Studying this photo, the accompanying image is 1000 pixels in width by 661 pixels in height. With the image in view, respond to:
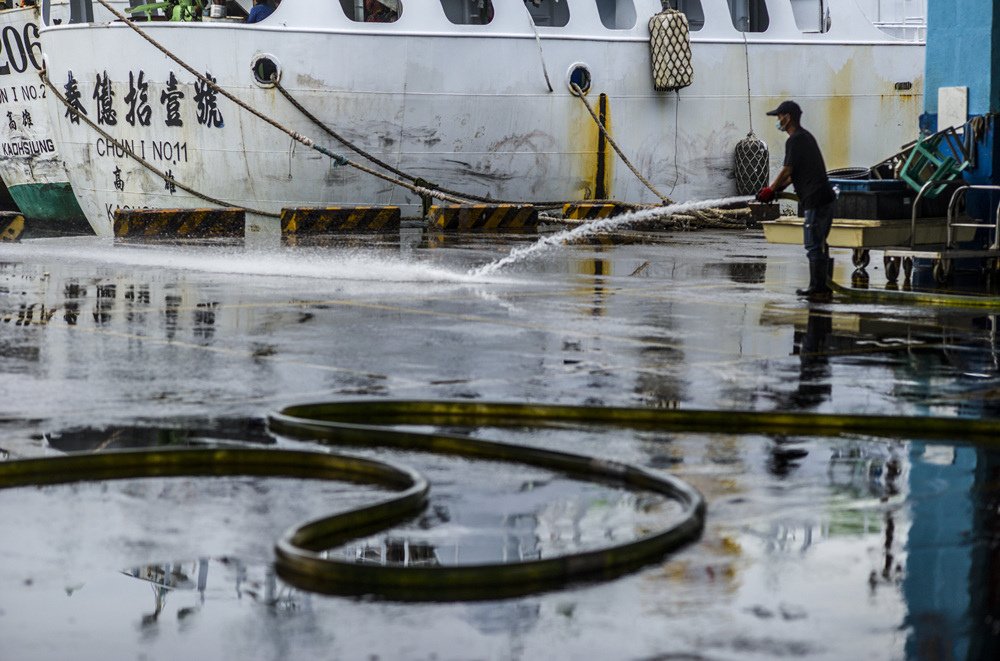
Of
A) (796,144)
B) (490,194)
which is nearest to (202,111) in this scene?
(490,194)

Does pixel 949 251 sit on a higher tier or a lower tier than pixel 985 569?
higher

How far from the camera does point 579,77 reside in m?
24.4

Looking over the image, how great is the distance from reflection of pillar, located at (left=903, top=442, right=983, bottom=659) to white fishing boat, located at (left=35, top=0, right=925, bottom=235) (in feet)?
56.7

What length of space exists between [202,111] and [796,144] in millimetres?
12332

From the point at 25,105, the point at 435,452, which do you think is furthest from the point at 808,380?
the point at 25,105

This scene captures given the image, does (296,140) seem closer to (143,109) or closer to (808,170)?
(143,109)

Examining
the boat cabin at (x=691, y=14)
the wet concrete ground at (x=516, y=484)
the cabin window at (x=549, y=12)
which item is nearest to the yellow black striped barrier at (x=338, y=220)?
the boat cabin at (x=691, y=14)

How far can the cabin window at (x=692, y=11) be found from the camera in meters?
25.8

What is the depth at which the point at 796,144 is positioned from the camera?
42.1 feet

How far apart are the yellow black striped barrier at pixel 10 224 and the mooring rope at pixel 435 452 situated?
16206 mm

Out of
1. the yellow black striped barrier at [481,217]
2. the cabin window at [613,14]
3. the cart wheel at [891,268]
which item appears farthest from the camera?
the cabin window at [613,14]

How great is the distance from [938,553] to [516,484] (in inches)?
63.8

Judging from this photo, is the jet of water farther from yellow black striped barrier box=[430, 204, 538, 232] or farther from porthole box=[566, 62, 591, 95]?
porthole box=[566, 62, 591, 95]

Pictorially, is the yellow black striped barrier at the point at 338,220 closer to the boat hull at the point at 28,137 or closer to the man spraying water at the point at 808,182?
the boat hull at the point at 28,137
